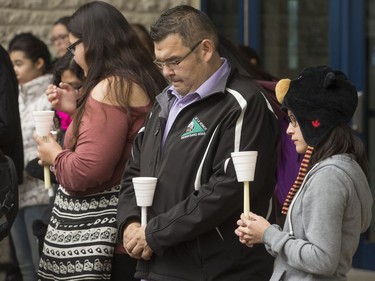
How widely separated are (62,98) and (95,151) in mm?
544

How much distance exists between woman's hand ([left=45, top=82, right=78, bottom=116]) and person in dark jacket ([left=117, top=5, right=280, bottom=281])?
0.86 meters

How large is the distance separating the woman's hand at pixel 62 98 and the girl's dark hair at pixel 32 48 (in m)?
2.51

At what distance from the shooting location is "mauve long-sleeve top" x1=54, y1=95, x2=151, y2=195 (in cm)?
488

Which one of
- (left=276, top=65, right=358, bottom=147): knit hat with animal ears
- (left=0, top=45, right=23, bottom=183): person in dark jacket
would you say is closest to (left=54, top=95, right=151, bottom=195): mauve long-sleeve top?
(left=276, top=65, right=358, bottom=147): knit hat with animal ears

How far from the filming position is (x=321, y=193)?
3738 mm

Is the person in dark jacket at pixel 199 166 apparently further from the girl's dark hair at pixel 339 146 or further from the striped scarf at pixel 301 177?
the girl's dark hair at pixel 339 146

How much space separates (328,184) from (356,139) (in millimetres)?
273

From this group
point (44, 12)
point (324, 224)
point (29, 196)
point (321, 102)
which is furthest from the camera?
point (44, 12)

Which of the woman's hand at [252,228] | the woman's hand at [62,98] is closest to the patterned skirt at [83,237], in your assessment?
the woman's hand at [62,98]

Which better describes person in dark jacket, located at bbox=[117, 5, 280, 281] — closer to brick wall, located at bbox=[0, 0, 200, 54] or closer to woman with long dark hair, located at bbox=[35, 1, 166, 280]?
woman with long dark hair, located at bbox=[35, 1, 166, 280]

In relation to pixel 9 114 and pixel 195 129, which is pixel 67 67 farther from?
pixel 195 129

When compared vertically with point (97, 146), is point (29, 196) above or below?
below

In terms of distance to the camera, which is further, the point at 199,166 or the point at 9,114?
the point at 9,114

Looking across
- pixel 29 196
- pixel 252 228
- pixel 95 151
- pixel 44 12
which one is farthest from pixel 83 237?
pixel 44 12
